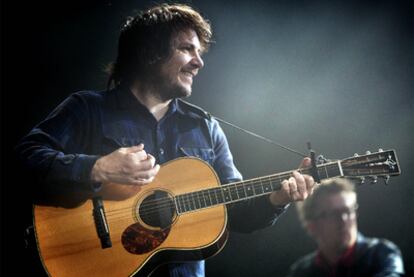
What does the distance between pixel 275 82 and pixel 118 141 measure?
92 cm

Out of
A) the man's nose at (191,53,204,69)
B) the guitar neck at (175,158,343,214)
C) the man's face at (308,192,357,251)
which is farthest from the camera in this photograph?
the man's face at (308,192,357,251)

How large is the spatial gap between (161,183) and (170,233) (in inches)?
8.0

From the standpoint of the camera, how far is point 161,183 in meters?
1.65

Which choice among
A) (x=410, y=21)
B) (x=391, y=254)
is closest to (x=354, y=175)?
(x=391, y=254)

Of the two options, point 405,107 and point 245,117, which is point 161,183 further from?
point 405,107

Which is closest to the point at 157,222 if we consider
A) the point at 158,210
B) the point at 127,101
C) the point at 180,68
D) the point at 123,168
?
the point at 158,210

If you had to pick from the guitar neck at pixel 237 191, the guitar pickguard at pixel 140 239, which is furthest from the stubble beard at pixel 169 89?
the guitar pickguard at pixel 140 239

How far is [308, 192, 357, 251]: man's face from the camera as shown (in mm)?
2018

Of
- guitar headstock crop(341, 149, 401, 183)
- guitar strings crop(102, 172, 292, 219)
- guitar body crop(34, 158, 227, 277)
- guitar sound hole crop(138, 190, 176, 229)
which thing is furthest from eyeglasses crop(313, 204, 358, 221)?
guitar sound hole crop(138, 190, 176, 229)

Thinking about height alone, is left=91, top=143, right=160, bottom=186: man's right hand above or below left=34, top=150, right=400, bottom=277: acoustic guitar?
above

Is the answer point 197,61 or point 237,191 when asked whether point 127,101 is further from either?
point 237,191

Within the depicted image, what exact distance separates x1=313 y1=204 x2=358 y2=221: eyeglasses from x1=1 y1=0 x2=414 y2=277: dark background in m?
0.06

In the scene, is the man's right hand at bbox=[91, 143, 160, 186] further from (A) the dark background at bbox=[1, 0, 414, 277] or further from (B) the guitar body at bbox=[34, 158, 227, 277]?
(A) the dark background at bbox=[1, 0, 414, 277]

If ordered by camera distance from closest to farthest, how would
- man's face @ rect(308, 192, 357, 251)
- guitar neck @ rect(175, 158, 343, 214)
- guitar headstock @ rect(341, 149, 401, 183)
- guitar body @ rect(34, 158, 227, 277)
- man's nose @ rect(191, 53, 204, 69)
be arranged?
1. guitar body @ rect(34, 158, 227, 277)
2. guitar neck @ rect(175, 158, 343, 214)
3. guitar headstock @ rect(341, 149, 401, 183)
4. man's nose @ rect(191, 53, 204, 69)
5. man's face @ rect(308, 192, 357, 251)
